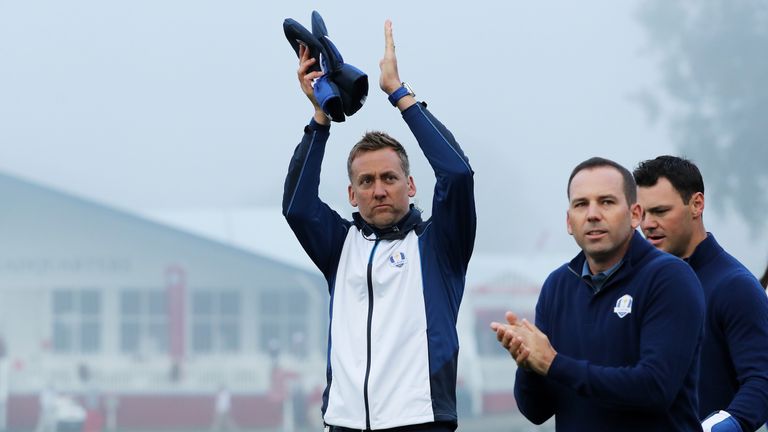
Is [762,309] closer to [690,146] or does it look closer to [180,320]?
[180,320]

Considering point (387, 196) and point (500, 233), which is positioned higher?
point (500, 233)

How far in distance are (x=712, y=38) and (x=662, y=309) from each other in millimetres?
57406

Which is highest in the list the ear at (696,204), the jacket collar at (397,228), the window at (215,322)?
the window at (215,322)

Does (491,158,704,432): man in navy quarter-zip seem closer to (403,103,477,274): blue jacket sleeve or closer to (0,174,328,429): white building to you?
(403,103,477,274): blue jacket sleeve

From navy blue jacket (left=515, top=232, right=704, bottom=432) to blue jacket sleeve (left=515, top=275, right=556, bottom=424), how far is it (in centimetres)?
2

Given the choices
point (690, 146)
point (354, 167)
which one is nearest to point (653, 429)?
point (354, 167)

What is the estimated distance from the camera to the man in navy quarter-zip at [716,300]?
3.20 meters

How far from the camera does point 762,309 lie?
3.30m

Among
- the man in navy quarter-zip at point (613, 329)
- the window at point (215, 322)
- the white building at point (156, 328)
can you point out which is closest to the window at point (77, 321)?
the white building at point (156, 328)

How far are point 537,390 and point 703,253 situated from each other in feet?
2.49

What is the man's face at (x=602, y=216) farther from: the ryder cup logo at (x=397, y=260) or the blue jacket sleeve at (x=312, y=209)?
the blue jacket sleeve at (x=312, y=209)

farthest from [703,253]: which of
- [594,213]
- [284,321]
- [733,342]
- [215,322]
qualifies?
[284,321]

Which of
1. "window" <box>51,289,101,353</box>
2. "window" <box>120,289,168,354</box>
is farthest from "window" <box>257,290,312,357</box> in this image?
"window" <box>51,289,101,353</box>

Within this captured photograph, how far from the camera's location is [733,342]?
3.28 metres
